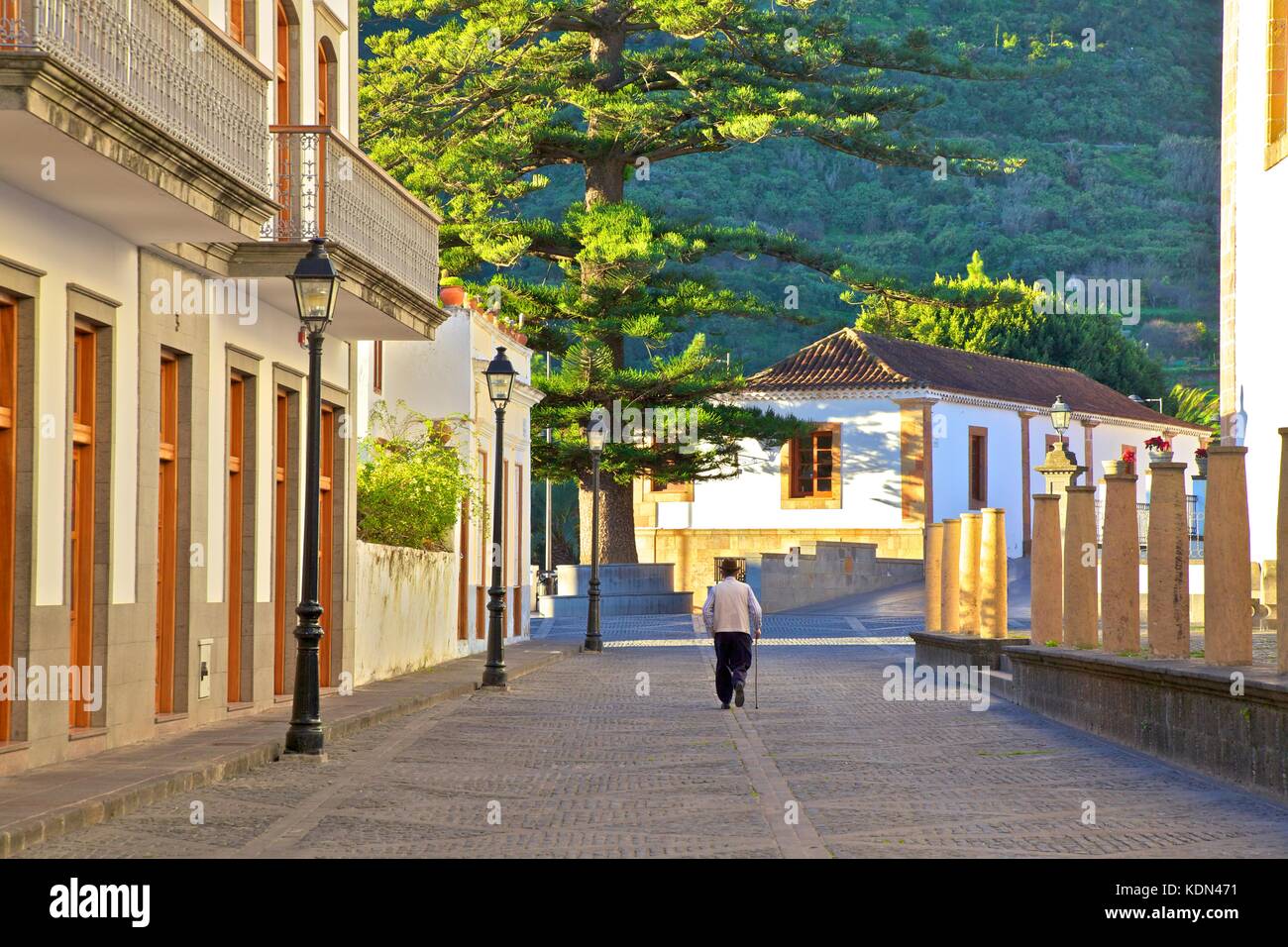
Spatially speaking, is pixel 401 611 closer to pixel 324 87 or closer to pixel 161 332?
pixel 324 87

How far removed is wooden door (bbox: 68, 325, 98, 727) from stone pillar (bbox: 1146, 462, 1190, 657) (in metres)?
8.07

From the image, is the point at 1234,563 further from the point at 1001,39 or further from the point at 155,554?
the point at 1001,39

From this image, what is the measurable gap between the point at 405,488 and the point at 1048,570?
32.7 feet

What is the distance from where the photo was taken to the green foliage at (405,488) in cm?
2655

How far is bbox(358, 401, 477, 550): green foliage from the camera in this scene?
87.1 ft

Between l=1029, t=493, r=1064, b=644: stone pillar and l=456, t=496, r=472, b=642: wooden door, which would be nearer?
l=1029, t=493, r=1064, b=644: stone pillar

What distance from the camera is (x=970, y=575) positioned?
1007 inches

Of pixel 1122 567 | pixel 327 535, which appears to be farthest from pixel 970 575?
pixel 1122 567

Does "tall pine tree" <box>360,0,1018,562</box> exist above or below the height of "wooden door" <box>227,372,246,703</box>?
above

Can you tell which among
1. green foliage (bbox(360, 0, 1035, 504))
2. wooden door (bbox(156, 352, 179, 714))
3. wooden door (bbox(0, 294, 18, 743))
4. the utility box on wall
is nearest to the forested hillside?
green foliage (bbox(360, 0, 1035, 504))

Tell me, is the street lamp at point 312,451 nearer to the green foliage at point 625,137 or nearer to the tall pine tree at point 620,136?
the green foliage at point 625,137

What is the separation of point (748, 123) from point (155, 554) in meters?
26.2

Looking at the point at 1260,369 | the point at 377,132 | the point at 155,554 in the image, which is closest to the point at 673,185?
the point at 377,132

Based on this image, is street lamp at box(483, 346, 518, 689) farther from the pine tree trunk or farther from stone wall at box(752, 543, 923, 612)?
stone wall at box(752, 543, 923, 612)
